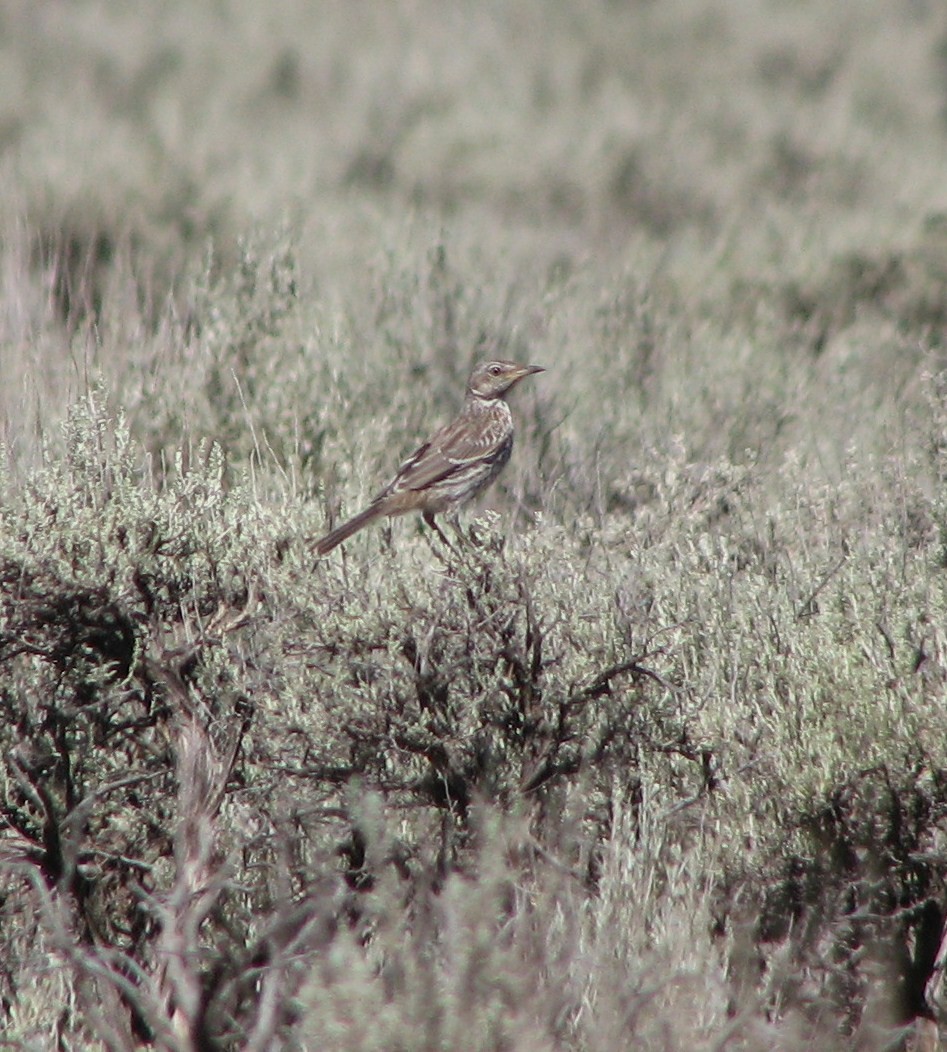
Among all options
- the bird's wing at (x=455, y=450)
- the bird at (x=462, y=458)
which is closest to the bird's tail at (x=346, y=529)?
the bird at (x=462, y=458)

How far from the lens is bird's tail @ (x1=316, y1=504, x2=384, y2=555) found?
A: 535 cm

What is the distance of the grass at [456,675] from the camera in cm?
360

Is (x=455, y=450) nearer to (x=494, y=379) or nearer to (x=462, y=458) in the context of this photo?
(x=462, y=458)

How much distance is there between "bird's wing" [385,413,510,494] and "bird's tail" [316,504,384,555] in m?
0.33

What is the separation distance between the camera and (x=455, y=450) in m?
6.66

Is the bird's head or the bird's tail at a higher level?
the bird's tail

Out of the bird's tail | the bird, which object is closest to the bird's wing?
the bird

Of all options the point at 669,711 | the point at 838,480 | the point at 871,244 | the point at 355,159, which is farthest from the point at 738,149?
the point at 669,711

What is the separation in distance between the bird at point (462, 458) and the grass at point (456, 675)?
21cm

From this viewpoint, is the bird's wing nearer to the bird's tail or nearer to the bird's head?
the bird's head

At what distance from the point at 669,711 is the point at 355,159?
12318 mm

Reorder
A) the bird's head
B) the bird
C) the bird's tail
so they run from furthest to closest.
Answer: the bird's head → the bird → the bird's tail

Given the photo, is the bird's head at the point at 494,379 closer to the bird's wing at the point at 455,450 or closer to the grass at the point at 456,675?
the bird's wing at the point at 455,450

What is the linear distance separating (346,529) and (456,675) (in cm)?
122
